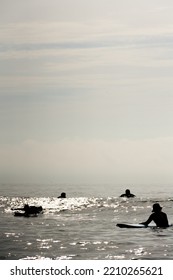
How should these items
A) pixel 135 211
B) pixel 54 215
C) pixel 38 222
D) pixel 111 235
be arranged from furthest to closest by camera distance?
pixel 135 211 < pixel 54 215 < pixel 38 222 < pixel 111 235

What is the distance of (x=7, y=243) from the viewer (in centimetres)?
2348

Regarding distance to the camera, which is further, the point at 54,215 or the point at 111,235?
the point at 54,215

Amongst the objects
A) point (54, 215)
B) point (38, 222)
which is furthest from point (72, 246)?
point (54, 215)
